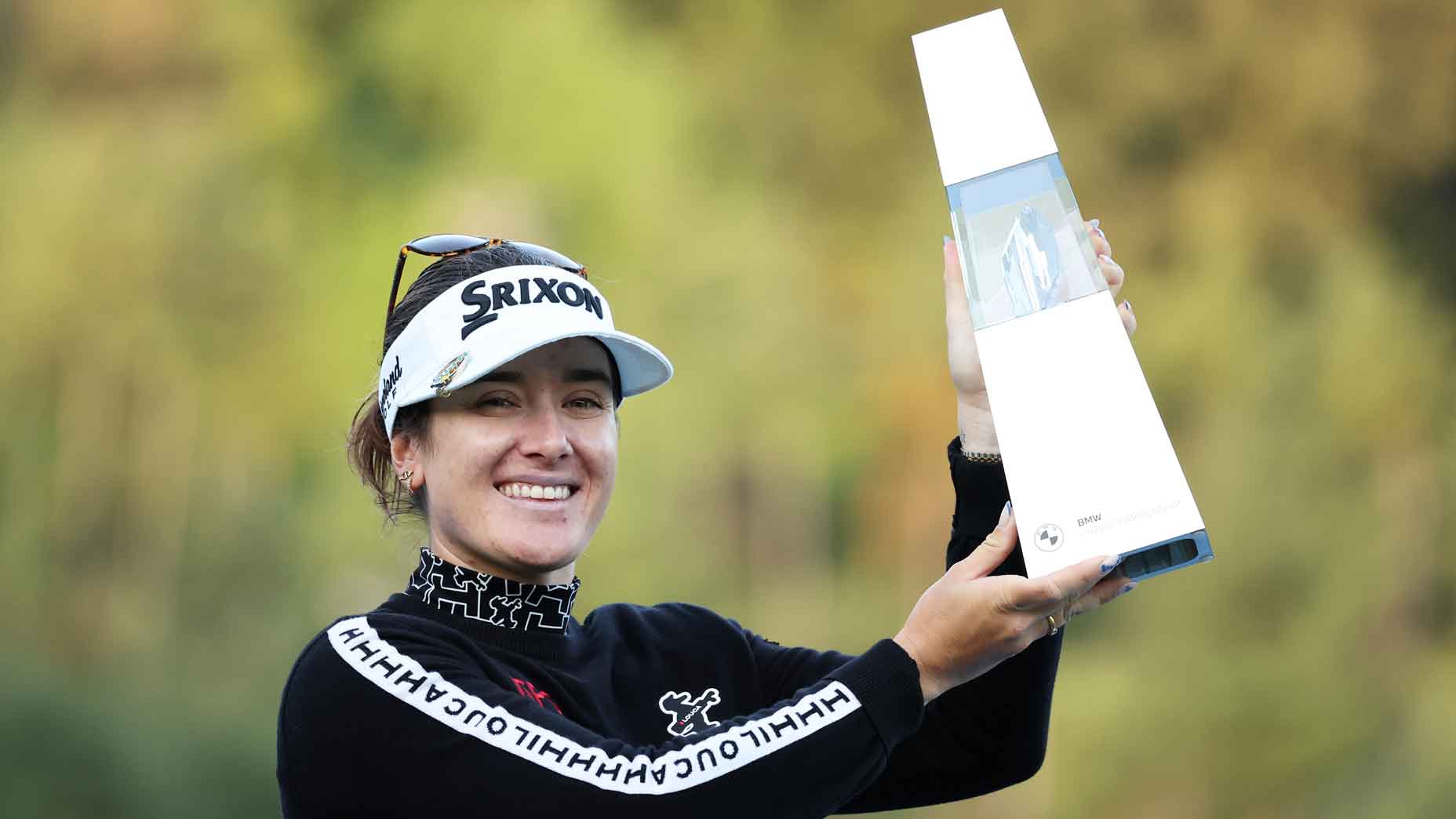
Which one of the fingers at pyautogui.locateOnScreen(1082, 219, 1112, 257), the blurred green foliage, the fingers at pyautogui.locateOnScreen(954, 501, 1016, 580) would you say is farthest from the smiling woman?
the blurred green foliage

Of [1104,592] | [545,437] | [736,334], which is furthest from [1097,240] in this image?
[736,334]

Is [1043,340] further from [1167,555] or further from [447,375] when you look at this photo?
[447,375]

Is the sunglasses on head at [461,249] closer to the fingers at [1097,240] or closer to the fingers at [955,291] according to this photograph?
the fingers at [955,291]

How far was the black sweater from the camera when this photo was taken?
1188 mm

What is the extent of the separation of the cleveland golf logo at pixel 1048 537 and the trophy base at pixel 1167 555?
0.18 ft

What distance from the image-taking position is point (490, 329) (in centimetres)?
144

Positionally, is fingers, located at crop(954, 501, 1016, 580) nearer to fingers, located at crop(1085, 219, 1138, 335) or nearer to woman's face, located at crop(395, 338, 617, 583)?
fingers, located at crop(1085, 219, 1138, 335)

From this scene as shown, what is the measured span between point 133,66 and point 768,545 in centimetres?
225

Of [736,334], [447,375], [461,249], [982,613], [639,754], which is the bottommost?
[639,754]

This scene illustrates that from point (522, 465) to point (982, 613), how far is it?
0.49 meters

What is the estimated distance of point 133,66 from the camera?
13.7 ft

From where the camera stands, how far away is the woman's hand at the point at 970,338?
54.1 inches

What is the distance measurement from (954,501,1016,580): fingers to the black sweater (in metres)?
0.10

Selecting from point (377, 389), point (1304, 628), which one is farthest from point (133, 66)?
point (1304, 628)
